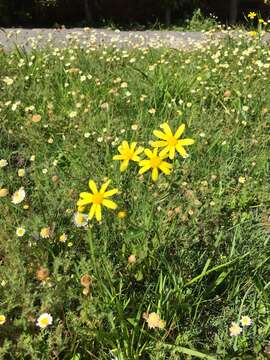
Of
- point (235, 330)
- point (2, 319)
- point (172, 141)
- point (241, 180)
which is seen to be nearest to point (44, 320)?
point (2, 319)

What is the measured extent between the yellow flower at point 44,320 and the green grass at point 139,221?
0.03 meters

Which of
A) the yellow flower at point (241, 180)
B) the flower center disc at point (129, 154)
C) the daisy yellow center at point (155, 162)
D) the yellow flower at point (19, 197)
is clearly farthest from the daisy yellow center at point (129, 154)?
the yellow flower at point (241, 180)

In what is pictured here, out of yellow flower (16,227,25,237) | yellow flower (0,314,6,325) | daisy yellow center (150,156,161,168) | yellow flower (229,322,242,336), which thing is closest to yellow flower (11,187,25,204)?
yellow flower (16,227,25,237)

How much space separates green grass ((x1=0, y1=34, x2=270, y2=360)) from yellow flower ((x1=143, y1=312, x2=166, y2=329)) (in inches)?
2.3

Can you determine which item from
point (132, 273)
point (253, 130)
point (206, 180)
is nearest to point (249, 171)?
point (206, 180)

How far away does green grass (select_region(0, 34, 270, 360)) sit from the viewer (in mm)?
1741

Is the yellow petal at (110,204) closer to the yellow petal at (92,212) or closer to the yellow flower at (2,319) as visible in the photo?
the yellow petal at (92,212)

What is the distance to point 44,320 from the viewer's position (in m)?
1.67

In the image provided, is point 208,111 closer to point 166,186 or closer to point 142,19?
point 166,186

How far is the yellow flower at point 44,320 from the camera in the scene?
164 cm

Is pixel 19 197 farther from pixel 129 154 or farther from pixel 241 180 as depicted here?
pixel 241 180

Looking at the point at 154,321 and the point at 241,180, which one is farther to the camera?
the point at 241,180

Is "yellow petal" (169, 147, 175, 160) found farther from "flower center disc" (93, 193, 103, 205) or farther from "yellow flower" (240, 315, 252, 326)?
"yellow flower" (240, 315, 252, 326)

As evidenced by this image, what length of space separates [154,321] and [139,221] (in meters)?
0.59
